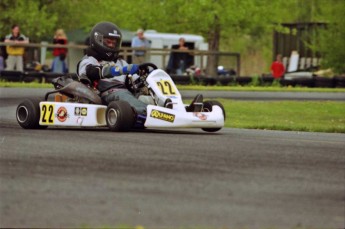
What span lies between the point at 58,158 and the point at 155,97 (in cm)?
400

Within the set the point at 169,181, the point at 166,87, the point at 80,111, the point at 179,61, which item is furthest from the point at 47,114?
the point at 179,61

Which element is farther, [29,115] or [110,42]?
[110,42]

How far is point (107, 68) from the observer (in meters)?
14.9

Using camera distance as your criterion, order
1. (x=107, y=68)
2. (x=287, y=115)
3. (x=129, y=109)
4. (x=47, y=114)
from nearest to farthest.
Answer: (x=129, y=109) → (x=107, y=68) → (x=47, y=114) → (x=287, y=115)

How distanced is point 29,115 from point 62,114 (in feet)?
1.43

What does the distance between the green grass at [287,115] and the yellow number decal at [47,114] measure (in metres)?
3.22

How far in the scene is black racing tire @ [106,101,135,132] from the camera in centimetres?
1408

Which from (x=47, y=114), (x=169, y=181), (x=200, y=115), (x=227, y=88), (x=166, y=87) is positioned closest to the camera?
(x=169, y=181)

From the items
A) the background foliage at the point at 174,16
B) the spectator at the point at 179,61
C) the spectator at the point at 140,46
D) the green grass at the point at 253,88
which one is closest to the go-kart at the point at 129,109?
the green grass at the point at 253,88

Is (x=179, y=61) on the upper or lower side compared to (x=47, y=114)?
lower

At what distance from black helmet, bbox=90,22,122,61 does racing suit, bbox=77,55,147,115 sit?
117 millimetres

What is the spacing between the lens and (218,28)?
42.6m

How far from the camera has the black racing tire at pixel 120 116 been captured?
14078 mm

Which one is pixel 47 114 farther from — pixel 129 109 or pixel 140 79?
pixel 129 109
